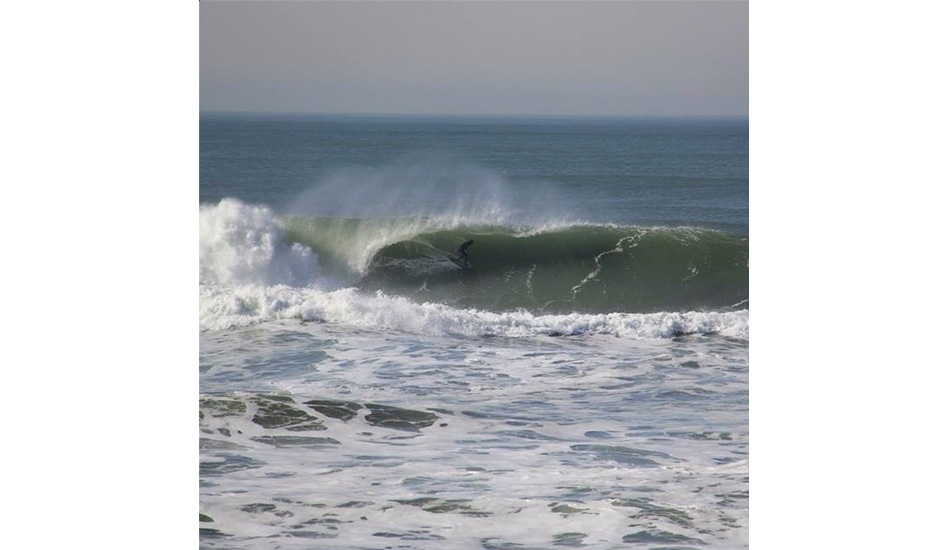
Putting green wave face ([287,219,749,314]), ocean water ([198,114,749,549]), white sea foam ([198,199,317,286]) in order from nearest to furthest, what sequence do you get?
ocean water ([198,114,749,549]) → green wave face ([287,219,749,314]) → white sea foam ([198,199,317,286])

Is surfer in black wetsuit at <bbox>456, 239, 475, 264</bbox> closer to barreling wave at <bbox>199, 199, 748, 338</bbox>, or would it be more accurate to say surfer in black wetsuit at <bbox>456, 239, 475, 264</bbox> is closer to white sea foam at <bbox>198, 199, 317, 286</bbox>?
barreling wave at <bbox>199, 199, 748, 338</bbox>

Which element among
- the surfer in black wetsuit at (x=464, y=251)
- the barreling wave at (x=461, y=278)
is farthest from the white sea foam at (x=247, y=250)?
the surfer in black wetsuit at (x=464, y=251)

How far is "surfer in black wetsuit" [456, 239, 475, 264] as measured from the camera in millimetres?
6230

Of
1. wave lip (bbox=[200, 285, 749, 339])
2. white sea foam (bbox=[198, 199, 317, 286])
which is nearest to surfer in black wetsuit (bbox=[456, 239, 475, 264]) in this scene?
wave lip (bbox=[200, 285, 749, 339])

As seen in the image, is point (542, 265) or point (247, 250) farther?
point (542, 265)

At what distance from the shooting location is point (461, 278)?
6.29 metres

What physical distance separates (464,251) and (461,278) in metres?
0.14

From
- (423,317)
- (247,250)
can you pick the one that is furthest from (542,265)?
(247,250)

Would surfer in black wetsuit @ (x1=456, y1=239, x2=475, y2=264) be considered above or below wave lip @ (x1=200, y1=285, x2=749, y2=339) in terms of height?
above

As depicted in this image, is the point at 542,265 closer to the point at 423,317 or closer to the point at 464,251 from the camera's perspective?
the point at 464,251

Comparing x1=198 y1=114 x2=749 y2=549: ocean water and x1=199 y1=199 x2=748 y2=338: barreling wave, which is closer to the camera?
x1=198 y1=114 x2=749 y2=549: ocean water

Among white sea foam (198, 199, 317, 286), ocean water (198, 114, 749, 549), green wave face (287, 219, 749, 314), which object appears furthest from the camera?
white sea foam (198, 199, 317, 286)

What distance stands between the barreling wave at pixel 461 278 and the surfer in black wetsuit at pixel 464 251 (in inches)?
1.1
